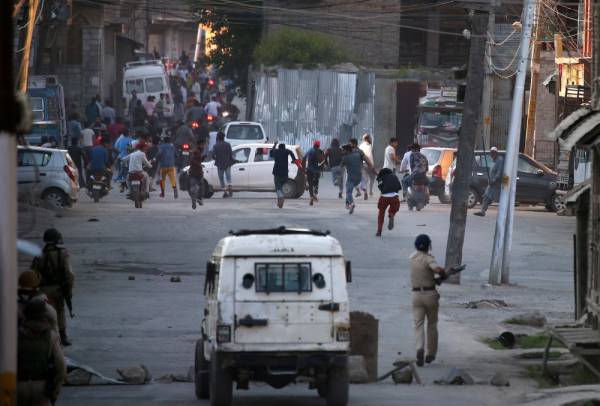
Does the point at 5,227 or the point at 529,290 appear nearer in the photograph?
the point at 5,227

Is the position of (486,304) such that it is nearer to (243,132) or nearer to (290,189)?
(290,189)

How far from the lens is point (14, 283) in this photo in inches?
310

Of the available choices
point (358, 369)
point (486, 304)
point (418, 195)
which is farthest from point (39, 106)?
point (358, 369)

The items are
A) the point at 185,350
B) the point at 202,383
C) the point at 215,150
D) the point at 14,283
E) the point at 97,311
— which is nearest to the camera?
the point at 14,283

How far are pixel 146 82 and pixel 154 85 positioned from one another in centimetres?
38

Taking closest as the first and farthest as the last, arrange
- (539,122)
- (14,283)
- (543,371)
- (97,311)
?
(14,283) < (543,371) < (97,311) < (539,122)

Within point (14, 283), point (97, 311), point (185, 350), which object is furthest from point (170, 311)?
point (14, 283)

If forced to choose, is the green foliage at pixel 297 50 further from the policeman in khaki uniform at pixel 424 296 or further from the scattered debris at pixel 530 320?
the policeman in khaki uniform at pixel 424 296

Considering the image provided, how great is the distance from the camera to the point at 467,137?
2419 cm

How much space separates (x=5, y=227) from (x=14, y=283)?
0.33 metres

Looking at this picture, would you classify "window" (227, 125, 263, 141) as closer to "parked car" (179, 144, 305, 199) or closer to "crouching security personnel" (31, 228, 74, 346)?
"parked car" (179, 144, 305, 199)

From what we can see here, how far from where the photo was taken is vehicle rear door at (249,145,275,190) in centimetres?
3734

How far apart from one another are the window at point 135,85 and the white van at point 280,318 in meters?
47.5

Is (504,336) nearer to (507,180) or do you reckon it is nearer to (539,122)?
(507,180)
